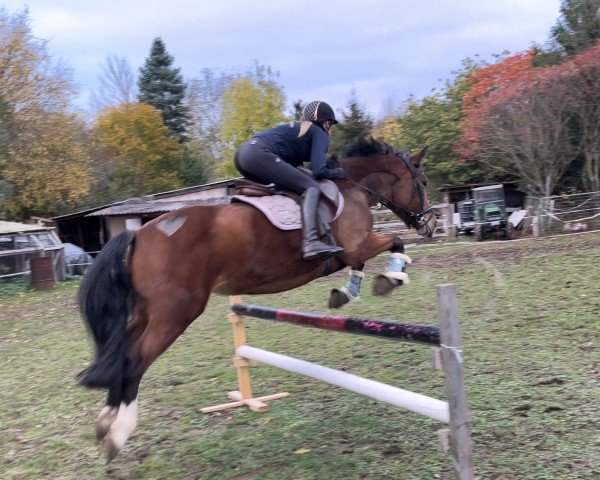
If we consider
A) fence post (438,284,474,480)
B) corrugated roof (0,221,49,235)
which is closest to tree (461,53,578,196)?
corrugated roof (0,221,49,235)

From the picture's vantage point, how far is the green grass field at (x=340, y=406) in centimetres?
371

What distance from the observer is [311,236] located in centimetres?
440

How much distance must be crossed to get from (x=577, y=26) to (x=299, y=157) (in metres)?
25.8

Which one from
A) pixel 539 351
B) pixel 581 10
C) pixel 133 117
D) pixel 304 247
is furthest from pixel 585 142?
pixel 133 117

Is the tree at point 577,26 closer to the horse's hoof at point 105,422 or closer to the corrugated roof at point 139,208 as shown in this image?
the corrugated roof at point 139,208

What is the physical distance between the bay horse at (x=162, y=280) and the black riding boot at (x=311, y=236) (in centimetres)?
10

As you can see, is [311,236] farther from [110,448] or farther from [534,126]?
[534,126]

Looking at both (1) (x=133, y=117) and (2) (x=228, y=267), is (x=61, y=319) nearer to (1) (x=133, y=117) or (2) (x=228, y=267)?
(2) (x=228, y=267)

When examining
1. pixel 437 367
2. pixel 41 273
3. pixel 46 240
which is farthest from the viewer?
pixel 46 240

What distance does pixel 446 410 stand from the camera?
118 inches

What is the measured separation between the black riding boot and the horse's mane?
1.11 metres

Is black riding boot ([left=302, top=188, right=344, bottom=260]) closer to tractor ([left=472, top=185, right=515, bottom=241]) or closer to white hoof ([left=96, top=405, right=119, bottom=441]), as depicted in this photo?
white hoof ([left=96, top=405, right=119, bottom=441])

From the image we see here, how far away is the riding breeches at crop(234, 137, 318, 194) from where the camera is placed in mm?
4625

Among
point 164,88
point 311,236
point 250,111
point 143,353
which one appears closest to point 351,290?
point 311,236
